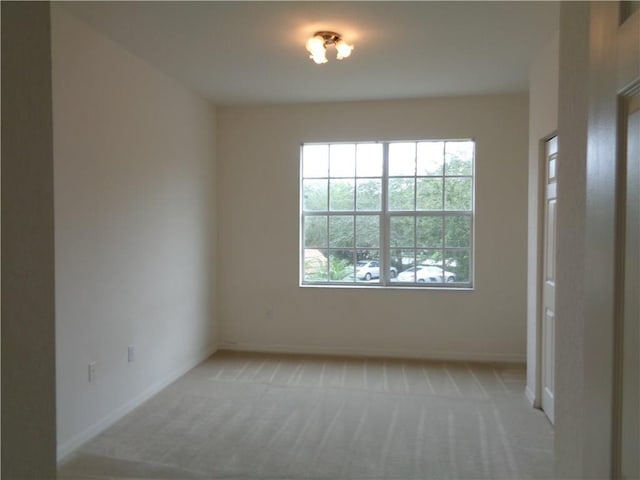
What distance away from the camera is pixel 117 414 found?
3215 millimetres

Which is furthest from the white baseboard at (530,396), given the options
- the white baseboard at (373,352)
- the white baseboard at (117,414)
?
the white baseboard at (117,414)

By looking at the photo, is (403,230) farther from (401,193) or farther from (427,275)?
(427,275)

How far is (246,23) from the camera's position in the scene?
2.86 metres

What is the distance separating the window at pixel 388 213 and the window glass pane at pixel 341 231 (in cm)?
1

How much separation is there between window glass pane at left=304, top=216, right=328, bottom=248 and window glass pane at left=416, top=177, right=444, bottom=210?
3.43ft

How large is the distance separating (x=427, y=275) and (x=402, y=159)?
1271 mm

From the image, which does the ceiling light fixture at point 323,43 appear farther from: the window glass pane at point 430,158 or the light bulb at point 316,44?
the window glass pane at point 430,158

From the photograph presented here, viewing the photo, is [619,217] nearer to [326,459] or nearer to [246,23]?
[326,459]

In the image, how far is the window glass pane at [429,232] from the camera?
4746mm

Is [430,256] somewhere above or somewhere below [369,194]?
below

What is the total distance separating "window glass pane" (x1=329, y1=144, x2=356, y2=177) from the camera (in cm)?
490

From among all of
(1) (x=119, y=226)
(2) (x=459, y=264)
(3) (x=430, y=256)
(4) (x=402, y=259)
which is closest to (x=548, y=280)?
(2) (x=459, y=264)

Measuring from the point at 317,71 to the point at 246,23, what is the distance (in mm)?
1026

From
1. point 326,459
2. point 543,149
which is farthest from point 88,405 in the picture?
point 543,149
